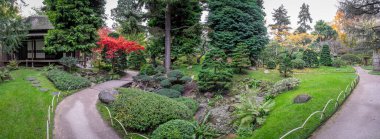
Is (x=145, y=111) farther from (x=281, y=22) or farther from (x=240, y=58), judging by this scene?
(x=281, y=22)

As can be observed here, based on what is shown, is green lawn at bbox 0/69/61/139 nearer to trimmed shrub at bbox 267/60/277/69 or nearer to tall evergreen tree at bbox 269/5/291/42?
trimmed shrub at bbox 267/60/277/69

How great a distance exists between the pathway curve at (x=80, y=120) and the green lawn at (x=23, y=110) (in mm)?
654

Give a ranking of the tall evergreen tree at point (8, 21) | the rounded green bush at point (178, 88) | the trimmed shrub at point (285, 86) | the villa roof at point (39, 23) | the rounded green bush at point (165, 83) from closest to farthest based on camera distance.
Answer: the tall evergreen tree at point (8, 21)
the trimmed shrub at point (285, 86)
the rounded green bush at point (178, 88)
the rounded green bush at point (165, 83)
the villa roof at point (39, 23)

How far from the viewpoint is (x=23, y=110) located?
39.3 feet

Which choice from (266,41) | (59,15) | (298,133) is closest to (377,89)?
(298,133)

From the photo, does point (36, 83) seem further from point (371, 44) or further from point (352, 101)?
point (371, 44)

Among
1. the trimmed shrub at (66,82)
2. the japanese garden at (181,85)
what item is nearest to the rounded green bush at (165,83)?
the japanese garden at (181,85)

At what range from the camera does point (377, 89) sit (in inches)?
558

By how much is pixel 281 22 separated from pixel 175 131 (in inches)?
1601

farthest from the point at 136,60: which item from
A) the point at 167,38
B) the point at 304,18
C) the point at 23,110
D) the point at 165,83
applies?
the point at 304,18

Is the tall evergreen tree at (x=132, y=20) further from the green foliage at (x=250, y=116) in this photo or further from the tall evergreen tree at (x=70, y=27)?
the green foliage at (x=250, y=116)

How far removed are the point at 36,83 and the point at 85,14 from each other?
776 cm

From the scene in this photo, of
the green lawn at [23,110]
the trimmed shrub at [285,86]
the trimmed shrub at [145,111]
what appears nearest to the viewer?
the green lawn at [23,110]

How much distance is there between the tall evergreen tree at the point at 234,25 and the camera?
2244 cm
